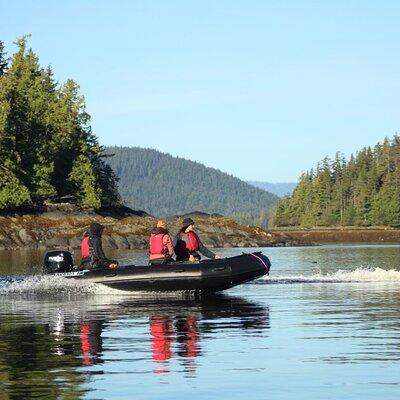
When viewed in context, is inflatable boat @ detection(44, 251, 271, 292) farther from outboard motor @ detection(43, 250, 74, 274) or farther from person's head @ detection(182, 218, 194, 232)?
person's head @ detection(182, 218, 194, 232)

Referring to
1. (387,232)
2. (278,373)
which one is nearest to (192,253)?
(278,373)

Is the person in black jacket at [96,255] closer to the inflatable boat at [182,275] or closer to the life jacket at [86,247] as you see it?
the life jacket at [86,247]

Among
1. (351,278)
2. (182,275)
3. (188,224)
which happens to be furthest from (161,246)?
(351,278)

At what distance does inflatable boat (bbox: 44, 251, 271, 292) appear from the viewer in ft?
102

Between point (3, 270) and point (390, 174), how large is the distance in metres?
139

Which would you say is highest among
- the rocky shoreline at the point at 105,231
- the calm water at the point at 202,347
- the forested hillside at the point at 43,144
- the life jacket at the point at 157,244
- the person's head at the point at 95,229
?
the forested hillside at the point at 43,144

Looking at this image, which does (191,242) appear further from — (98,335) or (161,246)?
(98,335)

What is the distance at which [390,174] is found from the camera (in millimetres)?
184875

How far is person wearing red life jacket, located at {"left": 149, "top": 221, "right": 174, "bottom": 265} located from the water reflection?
1.58 meters

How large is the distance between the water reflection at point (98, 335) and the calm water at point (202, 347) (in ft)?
0.08

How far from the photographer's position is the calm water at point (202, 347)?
15.1 metres

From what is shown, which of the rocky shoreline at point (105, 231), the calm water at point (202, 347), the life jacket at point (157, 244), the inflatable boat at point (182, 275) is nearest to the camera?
the calm water at point (202, 347)

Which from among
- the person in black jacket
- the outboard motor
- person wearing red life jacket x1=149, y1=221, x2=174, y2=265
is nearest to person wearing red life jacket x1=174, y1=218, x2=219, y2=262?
person wearing red life jacket x1=149, y1=221, x2=174, y2=265

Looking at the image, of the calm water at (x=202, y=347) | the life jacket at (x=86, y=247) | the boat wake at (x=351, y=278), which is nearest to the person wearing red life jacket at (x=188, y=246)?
the calm water at (x=202, y=347)
